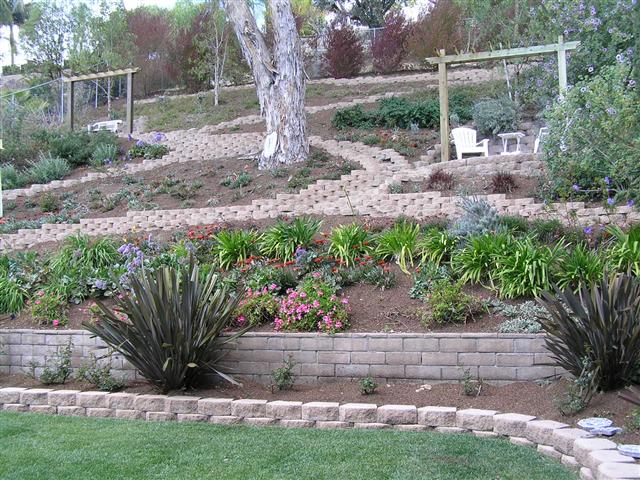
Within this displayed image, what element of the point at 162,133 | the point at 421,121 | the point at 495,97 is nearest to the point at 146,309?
the point at 421,121

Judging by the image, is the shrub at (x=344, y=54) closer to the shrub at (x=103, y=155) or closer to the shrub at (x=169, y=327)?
the shrub at (x=103, y=155)

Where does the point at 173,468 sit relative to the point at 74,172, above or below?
below

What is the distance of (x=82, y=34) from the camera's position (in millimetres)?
27484

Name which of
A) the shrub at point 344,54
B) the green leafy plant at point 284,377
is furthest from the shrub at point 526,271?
the shrub at point 344,54

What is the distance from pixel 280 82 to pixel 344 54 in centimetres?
1156

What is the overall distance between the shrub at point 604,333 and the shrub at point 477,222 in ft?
8.23

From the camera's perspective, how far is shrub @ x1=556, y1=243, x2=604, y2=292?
7141mm

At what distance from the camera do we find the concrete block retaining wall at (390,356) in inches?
257

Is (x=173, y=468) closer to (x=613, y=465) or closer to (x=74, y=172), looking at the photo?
(x=613, y=465)

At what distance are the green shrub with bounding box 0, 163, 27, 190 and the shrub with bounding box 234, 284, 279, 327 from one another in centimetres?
1164

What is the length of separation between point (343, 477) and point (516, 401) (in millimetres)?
2032

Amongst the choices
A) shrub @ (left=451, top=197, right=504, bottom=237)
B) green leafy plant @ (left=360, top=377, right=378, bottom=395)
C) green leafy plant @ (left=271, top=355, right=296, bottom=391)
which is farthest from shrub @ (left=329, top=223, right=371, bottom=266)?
green leafy plant @ (left=360, top=377, right=378, bottom=395)

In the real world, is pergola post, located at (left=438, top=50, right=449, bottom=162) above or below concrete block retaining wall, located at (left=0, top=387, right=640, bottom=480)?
above

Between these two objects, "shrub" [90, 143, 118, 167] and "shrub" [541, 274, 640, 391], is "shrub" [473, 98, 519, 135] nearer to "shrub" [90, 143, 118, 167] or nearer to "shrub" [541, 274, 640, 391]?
"shrub" [90, 143, 118, 167]
